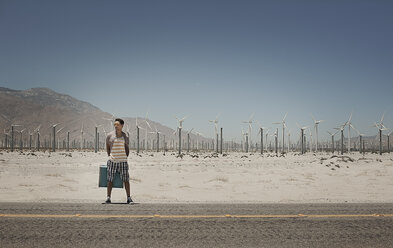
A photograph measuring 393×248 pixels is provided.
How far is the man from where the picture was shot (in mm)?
8156

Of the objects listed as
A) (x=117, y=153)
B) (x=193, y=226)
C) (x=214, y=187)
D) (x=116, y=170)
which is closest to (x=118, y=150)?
(x=117, y=153)

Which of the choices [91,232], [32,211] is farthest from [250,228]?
[32,211]

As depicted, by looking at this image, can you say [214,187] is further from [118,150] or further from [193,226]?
[193,226]

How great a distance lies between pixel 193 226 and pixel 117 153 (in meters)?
3.58

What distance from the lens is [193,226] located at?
5.24 metres

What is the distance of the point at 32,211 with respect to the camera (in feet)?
21.0

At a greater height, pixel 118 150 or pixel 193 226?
pixel 118 150

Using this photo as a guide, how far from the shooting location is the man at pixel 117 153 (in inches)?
321

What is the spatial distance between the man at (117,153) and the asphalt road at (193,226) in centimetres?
125

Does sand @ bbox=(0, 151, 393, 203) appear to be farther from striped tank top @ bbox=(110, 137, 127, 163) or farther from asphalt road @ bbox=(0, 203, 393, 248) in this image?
asphalt road @ bbox=(0, 203, 393, 248)

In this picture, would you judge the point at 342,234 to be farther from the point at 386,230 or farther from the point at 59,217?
the point at 59,217

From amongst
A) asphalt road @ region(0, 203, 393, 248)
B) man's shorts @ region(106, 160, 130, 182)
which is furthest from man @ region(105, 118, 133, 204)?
asphalt road @ region(0, 203, 393, 248)

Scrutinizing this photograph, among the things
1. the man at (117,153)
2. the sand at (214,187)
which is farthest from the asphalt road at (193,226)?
the sand at (214,187)

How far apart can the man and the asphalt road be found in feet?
4.09
